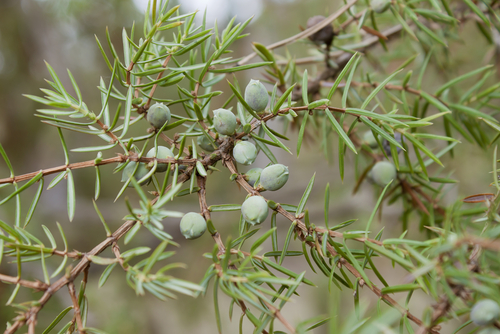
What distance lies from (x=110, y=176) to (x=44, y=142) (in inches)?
10.9

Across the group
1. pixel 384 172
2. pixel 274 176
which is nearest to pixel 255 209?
pixel 274 176

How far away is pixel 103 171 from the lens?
1287 millimetres

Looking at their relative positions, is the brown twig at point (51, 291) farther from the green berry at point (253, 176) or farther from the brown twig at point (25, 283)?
the green berry at point (253, 176)

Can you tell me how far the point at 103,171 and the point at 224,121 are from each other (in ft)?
3.94

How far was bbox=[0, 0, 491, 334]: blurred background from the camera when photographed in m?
0.99

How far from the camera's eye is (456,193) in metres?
0.96

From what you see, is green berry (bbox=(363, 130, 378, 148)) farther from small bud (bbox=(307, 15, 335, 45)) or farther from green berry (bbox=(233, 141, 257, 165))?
green berry (bbox=(233, 141, 257, 165))

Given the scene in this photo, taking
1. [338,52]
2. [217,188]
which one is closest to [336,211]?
[217,188]

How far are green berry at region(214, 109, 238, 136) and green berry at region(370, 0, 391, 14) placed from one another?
0.30 meters

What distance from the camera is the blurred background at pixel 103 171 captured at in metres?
0.99

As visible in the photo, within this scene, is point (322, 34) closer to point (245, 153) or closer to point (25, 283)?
point (245, 153)

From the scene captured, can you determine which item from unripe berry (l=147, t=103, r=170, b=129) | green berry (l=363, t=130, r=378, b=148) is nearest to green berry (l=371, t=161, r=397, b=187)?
green berry (l=363, t=130, r=378, b=148)

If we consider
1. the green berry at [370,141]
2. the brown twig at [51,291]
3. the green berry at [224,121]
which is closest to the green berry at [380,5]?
the green berry at [370,141]

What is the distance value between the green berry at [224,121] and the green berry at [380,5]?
11.7 inches
